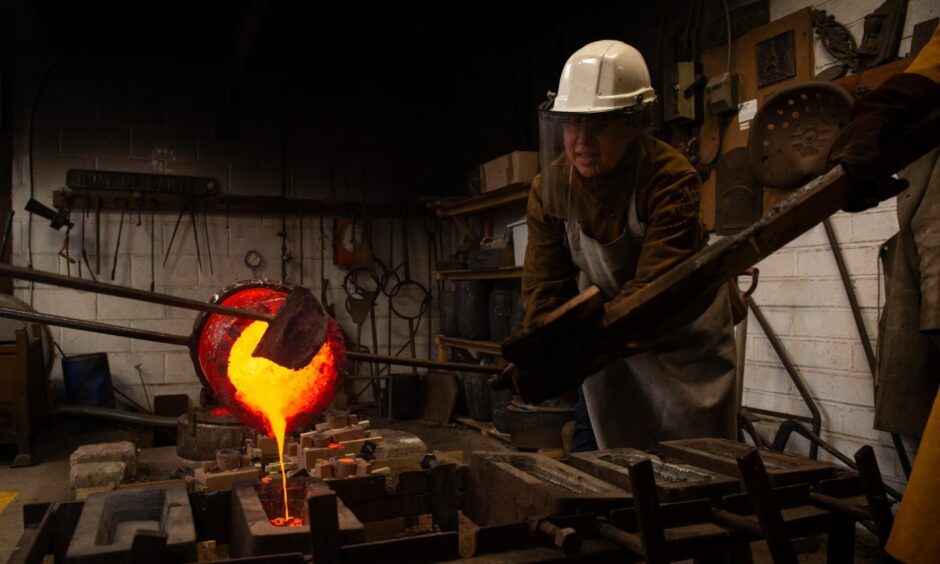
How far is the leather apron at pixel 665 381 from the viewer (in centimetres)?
231

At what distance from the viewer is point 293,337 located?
4.97 ft

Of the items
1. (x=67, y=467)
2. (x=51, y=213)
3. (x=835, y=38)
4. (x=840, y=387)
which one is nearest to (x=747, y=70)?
(x=835, y=38)

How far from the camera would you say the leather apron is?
2.31m

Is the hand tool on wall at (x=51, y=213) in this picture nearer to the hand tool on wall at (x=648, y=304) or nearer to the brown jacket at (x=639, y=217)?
the brown jacket at (x=639, y=217)

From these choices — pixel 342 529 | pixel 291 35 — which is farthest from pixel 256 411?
pixel 291 35

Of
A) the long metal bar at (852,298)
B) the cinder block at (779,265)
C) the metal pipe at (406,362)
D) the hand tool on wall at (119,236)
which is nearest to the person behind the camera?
the metal pipe at (406,362)

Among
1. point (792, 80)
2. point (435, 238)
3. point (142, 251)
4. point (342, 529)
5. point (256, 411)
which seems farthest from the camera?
point (435, 238)

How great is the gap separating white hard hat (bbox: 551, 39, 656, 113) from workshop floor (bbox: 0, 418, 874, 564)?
5.77 ft

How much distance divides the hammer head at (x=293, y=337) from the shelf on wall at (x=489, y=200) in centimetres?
344

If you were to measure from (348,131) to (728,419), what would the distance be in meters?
5.10

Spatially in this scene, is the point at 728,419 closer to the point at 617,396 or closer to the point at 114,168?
the point at 617,396

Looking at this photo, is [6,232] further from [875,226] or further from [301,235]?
[875,226]

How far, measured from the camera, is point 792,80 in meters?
3.32

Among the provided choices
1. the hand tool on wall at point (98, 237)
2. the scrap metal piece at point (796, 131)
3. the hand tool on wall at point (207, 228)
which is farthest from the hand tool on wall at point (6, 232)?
the scrap metal piece at point (796, 131)
